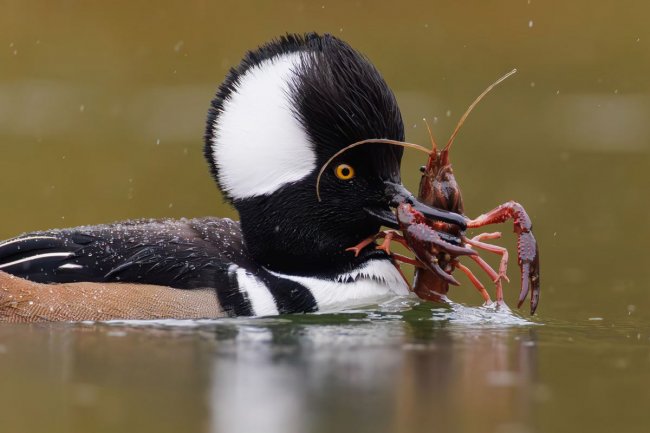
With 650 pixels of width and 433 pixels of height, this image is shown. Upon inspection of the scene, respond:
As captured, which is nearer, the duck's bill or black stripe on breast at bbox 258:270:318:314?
the duck's bill

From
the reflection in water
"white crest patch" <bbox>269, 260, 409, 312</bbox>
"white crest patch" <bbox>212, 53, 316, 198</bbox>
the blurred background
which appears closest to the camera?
the reflection in water

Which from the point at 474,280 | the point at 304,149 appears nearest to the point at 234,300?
the point at 304,149

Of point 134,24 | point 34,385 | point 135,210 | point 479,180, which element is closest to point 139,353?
point 34,385

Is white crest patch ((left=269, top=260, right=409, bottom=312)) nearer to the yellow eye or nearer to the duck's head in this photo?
the duck's head

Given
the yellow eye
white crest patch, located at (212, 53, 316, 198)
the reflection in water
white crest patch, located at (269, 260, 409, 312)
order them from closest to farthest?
the reflection in water, white crest patch, located at (212, 53, 316, 198), the yellow eye, white crest patch, located at (269, 260, 409, 312)

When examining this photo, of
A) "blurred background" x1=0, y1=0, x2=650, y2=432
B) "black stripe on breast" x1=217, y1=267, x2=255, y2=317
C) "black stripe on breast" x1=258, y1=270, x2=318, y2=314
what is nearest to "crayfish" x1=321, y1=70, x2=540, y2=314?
"blurred background" x1=0, y1=0, x2=650, y2=432

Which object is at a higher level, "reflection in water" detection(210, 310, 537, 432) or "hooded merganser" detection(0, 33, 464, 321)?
"hooded merganser" detection(0, 33, 464, 321)

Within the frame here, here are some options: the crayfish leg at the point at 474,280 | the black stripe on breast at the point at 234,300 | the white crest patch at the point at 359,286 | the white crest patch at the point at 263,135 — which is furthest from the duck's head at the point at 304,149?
the crayfish leg at the point at 474,280

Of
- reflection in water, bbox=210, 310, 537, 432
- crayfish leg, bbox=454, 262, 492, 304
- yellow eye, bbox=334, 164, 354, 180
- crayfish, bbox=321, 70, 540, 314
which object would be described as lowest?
reflection in water, bbox=210, 310, 537, 432

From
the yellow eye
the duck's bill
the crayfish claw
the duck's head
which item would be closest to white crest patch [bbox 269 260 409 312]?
the duck's head
